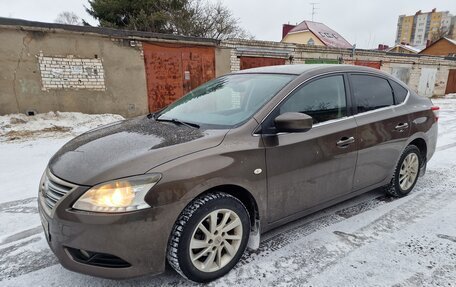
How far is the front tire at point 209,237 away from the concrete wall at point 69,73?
27.1 ft

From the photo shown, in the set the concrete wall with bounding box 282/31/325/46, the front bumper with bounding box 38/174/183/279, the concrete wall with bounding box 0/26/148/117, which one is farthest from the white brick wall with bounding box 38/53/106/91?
the concrete wall with bounding box 282/31/325/46

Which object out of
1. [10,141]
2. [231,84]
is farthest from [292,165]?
[10,141]

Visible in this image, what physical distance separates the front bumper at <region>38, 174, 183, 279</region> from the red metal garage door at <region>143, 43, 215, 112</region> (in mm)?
8617

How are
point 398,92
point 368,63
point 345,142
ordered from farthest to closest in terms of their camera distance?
1. point 368,63
2. point 398,92
3. point 345,142

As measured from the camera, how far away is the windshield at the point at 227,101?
258 cm

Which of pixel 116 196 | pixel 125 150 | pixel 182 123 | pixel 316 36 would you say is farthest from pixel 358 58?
pixel 116 196

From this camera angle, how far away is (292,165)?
2.53 metres

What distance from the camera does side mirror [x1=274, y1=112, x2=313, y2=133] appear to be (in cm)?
234

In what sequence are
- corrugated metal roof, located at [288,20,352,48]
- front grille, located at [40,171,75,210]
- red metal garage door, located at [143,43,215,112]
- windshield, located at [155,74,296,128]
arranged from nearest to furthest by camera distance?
front grille, located at [40,171,75,210] < windshield, located at [155,74,296,128] < red metal garage door, located at [143,43,215,112] < corrugated metal roof, located at [288,20,352,48]

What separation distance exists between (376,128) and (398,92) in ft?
2.61

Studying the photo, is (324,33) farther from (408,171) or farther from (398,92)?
(408,171)

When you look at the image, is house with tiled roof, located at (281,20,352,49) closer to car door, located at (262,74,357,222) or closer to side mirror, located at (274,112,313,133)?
car door, located at (262,74,357,222)

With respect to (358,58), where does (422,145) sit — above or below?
below

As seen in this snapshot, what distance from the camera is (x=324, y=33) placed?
97.0ft
